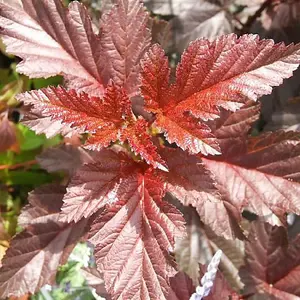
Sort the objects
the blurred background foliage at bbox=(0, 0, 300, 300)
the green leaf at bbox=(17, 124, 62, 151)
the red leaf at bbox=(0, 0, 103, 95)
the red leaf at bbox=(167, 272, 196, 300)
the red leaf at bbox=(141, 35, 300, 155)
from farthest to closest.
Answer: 1. the green leaf at bbox=(17, 124, 62, 151)
2. the blurred background foliage at bbox=(0, 0, 300, 300)
3. the red leaf at bbox=(167, 272, 196, 300)
4. the red leaf at bbox=(0, 0, 103, 95)
5. the red leaf at bbox=(141, 35, 300, 155)

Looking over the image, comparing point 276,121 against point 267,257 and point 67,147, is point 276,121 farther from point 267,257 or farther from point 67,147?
point 67,147

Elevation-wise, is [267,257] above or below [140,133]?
below

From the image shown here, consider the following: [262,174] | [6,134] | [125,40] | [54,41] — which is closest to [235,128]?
[262,174]

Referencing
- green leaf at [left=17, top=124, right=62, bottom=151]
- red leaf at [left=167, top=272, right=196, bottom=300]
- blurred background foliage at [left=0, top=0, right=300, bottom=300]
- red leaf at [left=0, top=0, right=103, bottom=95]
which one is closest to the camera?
red leaf at [left=0, top=0, right=103, bottom=95]

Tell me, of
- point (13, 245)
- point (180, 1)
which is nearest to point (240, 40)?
point (180, 1)

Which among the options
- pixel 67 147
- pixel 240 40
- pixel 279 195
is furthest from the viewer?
pixel 67 147

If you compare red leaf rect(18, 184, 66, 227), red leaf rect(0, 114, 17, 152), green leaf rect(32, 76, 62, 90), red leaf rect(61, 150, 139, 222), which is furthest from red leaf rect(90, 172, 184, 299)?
green leaf rect(32, 76, 62, 90)

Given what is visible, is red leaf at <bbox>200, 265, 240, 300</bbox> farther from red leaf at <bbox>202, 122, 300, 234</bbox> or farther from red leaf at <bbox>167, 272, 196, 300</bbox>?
red leaf at <bbox>202, 122, 300, 234</bbox>

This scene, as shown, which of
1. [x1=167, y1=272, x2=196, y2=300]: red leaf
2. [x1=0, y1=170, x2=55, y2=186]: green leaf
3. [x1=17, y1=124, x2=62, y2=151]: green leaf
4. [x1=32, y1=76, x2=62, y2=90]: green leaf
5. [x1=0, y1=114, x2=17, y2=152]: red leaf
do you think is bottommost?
[x1=167, y1=272, x2=196, y2=300]: red leaf
